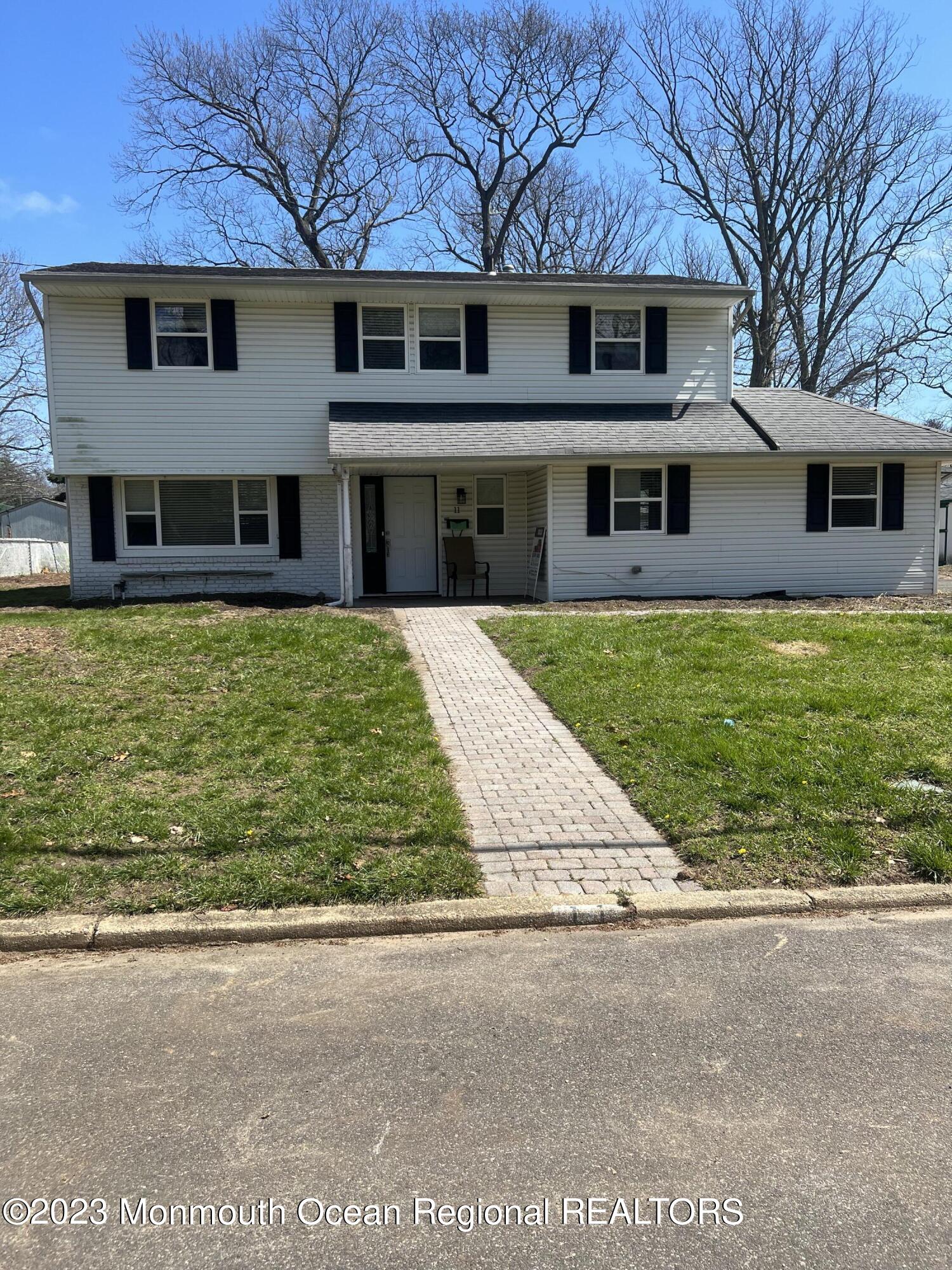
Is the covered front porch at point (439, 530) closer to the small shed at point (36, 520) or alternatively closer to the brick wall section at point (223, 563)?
the brick wall section at point (223, 563)

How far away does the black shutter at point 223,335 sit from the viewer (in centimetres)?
1627

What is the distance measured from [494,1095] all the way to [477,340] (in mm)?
16037

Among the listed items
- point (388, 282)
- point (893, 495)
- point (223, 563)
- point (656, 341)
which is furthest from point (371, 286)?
point (893, 495)

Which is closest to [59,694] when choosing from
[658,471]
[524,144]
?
[658,471]

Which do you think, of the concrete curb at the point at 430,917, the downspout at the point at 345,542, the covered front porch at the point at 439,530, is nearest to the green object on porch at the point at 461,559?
the covered front porch at the point at 439,530

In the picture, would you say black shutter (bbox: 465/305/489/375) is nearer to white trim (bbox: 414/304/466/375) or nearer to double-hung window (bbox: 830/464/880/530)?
white trim (bbox: 414/304/466/375)

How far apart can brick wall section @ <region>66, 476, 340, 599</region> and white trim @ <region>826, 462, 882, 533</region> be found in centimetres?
971

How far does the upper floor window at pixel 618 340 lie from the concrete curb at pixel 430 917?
14.7 metres

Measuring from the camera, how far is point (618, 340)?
17.7 meters

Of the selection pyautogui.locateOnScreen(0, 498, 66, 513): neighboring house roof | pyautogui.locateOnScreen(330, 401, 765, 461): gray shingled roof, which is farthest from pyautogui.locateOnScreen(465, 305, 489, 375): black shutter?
pyautogui.locateOnScreen(0, 498, 66, 513): neighboring house roof

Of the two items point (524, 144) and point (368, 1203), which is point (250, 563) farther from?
point (524, 144)

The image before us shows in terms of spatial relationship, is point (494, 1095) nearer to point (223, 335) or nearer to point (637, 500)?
point (637, 500)

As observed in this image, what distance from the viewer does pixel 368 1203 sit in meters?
2.48

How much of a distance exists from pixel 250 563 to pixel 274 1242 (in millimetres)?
15563
